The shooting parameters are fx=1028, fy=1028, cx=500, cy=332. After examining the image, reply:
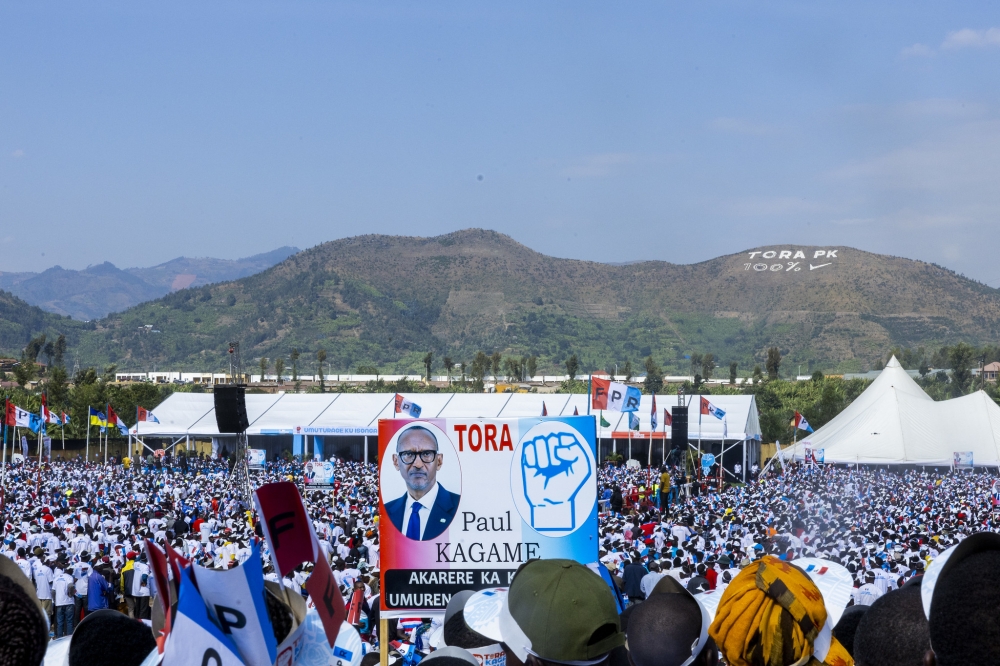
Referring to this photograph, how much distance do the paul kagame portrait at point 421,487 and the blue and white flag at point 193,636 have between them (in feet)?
14.9

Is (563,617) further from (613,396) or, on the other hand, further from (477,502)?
(613,396)

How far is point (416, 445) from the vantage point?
6906mm

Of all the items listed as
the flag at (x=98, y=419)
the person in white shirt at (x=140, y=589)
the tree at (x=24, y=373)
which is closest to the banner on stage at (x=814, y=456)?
the flag at (x=98, y=419)

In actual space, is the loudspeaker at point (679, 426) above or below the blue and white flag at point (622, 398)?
below

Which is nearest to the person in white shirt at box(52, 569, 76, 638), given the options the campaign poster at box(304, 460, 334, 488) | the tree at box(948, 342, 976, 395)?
the campaign poster at box(304, 460, 334, 488)

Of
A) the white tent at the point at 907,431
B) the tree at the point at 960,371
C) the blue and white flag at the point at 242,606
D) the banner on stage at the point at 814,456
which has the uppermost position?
the tree at the point at 960,371

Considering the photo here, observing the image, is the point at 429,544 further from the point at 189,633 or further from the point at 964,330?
the point at 964,330

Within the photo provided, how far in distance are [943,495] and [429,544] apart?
2581cm

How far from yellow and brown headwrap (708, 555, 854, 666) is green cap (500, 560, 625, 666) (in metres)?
0.31

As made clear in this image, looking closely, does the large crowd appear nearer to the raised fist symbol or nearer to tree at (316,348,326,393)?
the raised fist symbol

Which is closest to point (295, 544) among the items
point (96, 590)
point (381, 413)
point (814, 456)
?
point (96, 590)

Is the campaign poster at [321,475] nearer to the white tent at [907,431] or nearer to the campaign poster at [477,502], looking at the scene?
the white tent at [907,431]

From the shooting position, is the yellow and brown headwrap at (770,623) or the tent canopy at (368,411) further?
the tent canopy at (368,411)

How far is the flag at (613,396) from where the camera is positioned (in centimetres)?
2833
